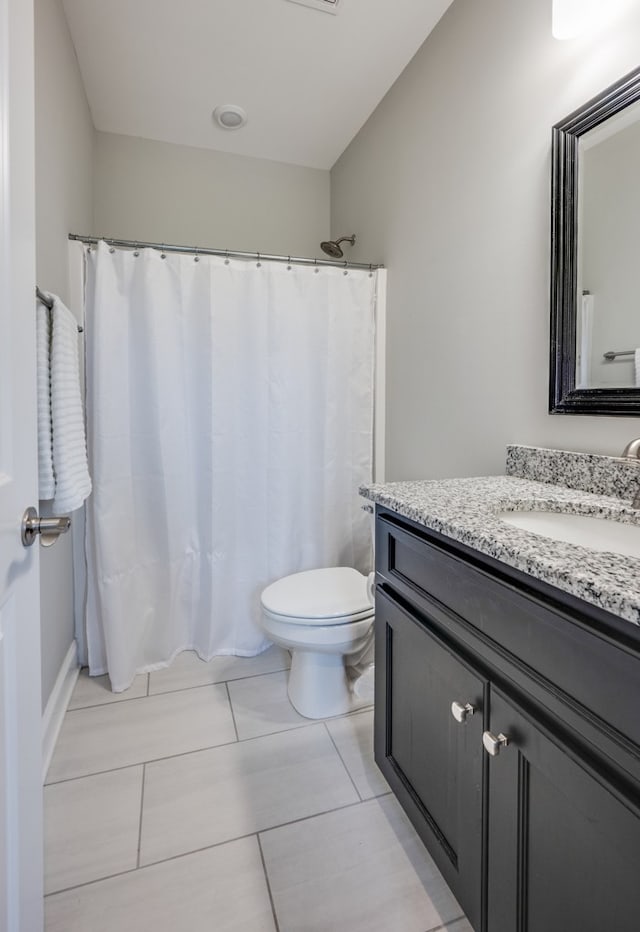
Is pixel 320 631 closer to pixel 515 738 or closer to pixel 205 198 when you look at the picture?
pixel 515 738

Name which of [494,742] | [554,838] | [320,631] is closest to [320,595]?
[320,631]

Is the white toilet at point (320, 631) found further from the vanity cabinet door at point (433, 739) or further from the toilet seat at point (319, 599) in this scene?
the vanity cabinet door at point (433, 739)

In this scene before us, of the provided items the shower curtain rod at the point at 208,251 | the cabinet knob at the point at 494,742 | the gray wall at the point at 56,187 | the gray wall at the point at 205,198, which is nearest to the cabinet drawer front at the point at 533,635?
the cabinet knob at the point at 494,742

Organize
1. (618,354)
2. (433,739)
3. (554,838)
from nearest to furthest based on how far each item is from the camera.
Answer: (554,838) → (433,739) → (618,354)

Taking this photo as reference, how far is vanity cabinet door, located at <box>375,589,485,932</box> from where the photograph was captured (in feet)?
2.70

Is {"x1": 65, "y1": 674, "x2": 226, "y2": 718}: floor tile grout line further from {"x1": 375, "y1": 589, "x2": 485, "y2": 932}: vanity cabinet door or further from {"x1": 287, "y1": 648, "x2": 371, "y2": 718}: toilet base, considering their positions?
{"x1": 375, "y1": 589, "x2": 485, "y2": 932}: vanity cabinet door

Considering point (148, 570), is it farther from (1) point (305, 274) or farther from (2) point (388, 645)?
(1) point (305, 274)

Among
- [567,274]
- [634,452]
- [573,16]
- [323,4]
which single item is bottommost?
[634,452]

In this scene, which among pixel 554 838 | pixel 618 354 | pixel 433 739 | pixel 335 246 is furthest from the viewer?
pixel 335 246

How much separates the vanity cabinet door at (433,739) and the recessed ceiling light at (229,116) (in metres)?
2.28

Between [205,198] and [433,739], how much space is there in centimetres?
264

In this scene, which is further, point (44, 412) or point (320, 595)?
point (320, 595)

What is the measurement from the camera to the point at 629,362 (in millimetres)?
1072

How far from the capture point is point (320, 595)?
1654 millimetres
